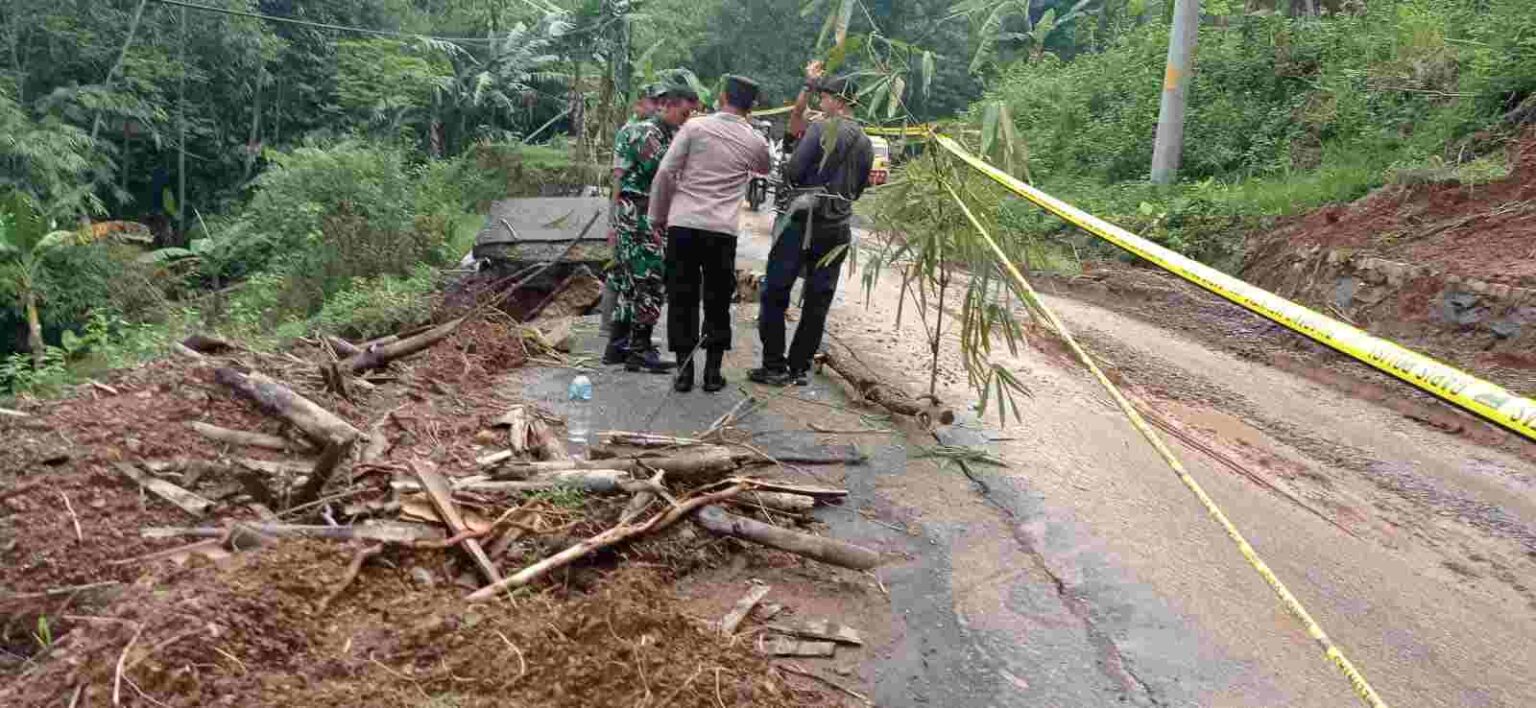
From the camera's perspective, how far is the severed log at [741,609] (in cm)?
317

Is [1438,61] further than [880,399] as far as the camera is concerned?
Yes

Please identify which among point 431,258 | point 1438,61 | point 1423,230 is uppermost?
point 1438,61

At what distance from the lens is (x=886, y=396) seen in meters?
5.66

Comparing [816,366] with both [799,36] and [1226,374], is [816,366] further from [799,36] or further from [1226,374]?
[799,36]

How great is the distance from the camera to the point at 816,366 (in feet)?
Answer: 21.2

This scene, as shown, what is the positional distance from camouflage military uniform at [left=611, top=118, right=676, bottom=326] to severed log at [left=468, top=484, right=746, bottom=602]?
2.57m

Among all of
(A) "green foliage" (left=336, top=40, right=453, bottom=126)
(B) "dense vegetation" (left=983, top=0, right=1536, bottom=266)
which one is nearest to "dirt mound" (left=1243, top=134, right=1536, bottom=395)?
(B) "dense vegetation" (left=983, top=0, right=1536, bottom=266)

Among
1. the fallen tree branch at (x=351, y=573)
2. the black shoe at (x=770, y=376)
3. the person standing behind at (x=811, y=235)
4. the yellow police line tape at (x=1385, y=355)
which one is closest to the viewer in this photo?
the yellow police line tape at (x=1385, y=355)

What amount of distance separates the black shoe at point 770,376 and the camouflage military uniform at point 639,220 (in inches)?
27.8

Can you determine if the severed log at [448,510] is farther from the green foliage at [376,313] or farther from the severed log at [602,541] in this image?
the green foliage at [376,313]

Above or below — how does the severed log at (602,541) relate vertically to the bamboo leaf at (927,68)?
below

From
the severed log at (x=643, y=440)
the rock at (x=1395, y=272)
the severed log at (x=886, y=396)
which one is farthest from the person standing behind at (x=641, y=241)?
the rock at (x=1395, y=272)

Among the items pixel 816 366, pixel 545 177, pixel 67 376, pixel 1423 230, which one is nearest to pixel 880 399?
pixel 816 366

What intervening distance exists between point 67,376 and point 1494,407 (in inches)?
312
